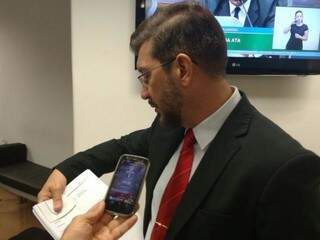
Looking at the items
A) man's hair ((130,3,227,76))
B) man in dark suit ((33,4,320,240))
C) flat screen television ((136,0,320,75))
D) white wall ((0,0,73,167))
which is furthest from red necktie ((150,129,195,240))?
white wall ((0,0,73,167))

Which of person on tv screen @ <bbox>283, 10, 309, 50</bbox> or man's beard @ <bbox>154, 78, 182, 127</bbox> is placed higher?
person on tv screen @ <bbox>283, 10, 309, 50</bbox>

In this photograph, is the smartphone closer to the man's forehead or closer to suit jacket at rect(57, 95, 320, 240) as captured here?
suit jacket at rect(57, 95, 320, 240)

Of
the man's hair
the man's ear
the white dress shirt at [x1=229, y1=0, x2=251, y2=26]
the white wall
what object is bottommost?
the white wall

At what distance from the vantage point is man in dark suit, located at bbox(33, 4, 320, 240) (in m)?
0.94

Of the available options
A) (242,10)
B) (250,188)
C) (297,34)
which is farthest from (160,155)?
(297,34)

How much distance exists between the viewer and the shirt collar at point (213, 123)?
1144 millimetres

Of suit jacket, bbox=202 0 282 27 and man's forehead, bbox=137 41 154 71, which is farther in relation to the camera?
suit jacket, bbox=202 0 282 27

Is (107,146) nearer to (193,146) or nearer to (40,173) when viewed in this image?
(193,146)

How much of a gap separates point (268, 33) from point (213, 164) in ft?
3.51

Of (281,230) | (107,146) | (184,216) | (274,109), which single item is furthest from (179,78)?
(274,109)

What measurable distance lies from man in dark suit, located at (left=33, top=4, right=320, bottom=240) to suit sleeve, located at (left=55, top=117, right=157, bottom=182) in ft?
0.68

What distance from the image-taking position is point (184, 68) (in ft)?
3.63

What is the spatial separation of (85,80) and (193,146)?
0.99 m

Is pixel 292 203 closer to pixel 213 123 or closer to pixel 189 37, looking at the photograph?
pixel 213 123
